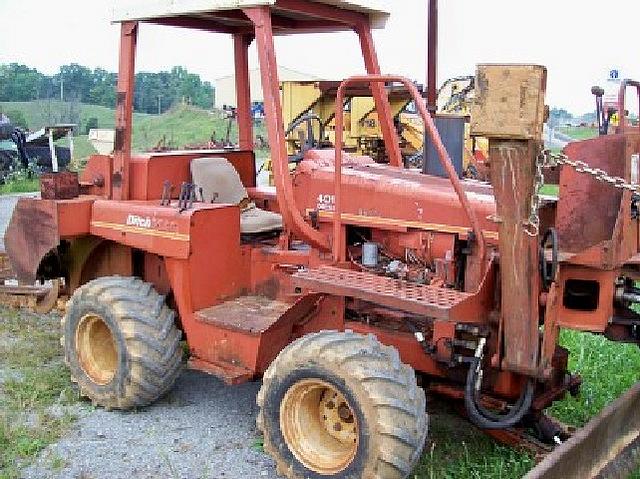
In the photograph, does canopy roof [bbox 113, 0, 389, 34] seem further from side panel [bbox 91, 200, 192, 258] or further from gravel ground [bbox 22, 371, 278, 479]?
gravel ground [bbox 22, 371, 278, 479]

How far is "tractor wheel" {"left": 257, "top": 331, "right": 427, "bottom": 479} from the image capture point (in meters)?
3.71

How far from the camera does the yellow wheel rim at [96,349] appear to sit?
5148 mm

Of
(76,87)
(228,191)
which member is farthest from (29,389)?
(76,87)

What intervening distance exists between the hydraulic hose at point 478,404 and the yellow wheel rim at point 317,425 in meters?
0.57

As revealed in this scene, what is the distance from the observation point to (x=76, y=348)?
5.19 meters

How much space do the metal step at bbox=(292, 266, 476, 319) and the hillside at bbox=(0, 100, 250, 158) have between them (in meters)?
25.3

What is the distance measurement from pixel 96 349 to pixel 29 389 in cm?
50

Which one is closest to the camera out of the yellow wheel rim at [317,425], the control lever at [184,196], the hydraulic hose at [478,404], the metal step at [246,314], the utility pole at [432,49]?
the hydraulic hose at [478,404]

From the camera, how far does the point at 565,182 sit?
13.1 ft

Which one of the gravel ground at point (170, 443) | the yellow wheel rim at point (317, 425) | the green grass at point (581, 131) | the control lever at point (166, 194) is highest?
the green grass at point (581, 131)

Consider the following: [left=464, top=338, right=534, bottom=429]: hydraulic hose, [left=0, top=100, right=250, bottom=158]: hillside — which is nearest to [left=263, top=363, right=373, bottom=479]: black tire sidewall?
[left=464, top=338, right=534, bottom=429]: hydraulic hose

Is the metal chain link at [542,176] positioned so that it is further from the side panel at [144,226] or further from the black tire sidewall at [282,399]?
the side panel at [144,226]

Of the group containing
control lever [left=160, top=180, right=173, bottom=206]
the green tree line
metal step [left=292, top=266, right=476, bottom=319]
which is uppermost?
the green tree line

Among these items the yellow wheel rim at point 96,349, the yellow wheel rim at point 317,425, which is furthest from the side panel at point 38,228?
the yellow wheel rim at point 317,425
